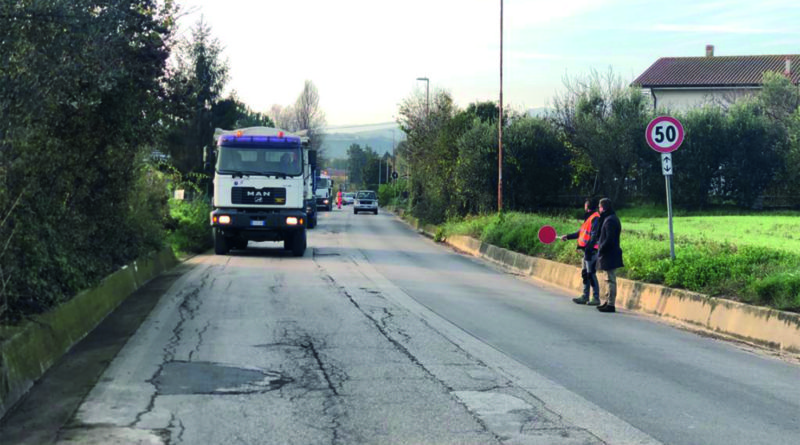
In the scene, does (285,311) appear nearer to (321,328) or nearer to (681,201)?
(321,328)

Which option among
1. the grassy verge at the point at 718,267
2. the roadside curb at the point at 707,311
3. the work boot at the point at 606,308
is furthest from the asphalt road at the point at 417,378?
the grassy verge at the point at 718,267

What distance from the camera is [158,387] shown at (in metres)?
6.94

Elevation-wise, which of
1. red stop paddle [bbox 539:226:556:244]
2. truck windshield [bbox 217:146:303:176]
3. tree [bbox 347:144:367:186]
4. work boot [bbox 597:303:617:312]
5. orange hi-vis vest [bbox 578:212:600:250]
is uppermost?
tree [bbox 347:144:367:186]

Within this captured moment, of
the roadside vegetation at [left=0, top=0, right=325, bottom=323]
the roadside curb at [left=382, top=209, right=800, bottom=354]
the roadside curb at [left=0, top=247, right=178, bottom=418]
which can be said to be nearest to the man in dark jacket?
the roadside curb at [left=382, top=209, right=800, bottom=354]

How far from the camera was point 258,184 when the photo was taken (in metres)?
20.7

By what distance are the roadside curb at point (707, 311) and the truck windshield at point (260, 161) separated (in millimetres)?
7300

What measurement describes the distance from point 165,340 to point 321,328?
193cm

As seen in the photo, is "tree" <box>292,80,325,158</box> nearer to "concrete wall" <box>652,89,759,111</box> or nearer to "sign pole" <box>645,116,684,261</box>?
"concrete wall" <box>652,89,759,111</box>

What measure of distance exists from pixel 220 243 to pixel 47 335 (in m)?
13.7

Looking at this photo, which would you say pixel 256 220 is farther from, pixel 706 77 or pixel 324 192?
pixel 706 77

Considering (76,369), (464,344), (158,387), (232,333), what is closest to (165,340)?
(232,333)

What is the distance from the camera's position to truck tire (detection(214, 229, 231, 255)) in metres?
21.2

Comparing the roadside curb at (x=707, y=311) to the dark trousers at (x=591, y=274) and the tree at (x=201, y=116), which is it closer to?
the dark trousers at (x=591, y=274)

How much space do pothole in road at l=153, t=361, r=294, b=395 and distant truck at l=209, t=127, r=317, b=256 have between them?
1298 centimetres
